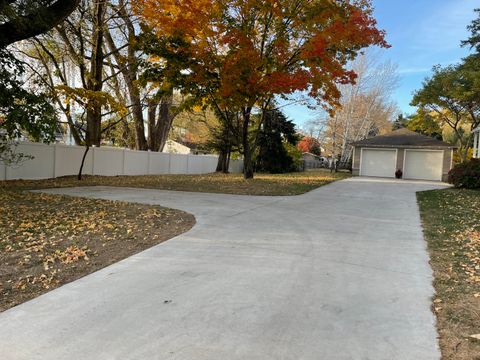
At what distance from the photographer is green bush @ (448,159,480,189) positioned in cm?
1616

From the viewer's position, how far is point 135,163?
2267 centimetres

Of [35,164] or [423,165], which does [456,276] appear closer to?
[35,164]

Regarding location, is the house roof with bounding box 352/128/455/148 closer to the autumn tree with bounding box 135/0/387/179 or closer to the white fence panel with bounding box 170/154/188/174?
the white fence panel with bounding box 170/154/188/174

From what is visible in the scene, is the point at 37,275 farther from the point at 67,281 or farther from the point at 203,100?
the point at 203,100

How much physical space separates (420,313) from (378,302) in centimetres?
38

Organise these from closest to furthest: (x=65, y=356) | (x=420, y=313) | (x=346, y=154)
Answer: (x=65, y=356)
(x=420, y=313)
(x=346, y=154)

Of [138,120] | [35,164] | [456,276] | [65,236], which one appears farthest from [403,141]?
[65,236]

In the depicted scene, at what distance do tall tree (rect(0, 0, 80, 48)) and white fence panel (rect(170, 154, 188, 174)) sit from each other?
1637cm

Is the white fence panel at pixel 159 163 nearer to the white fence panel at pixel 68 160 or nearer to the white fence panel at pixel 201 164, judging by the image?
the white fence panel at pixel 201 164

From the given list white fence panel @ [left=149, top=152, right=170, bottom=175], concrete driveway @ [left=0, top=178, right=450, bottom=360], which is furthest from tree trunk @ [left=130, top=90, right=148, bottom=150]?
concrete driveway @ [left=0, top=178, right=450, bottom=360]

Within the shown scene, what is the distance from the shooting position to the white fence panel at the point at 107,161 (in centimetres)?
1964

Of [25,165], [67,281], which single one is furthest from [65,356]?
[25,165]

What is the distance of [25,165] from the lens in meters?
15.4

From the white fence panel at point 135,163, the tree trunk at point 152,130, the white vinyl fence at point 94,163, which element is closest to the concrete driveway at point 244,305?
the white vinyl fence at point 94,163
